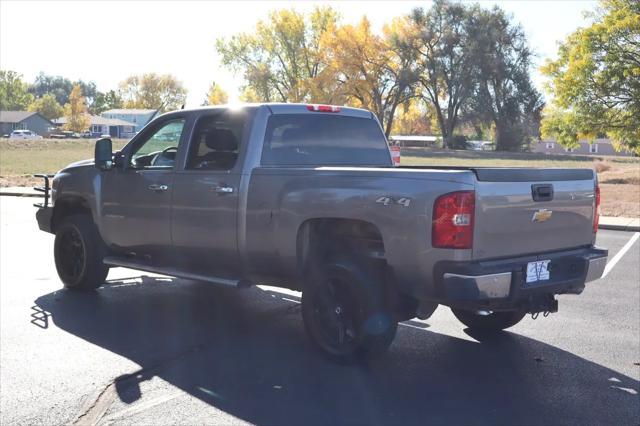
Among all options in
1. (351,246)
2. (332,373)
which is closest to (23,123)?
(351,246)

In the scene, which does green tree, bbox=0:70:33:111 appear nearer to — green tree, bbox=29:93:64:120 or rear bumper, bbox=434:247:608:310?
green tree, bbox=29:93:64:120

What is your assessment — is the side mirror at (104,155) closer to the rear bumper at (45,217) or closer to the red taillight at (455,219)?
the rear bumper at (45,217)

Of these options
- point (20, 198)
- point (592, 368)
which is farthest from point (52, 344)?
point (20, 198)

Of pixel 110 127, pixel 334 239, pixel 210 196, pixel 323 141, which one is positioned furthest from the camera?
pixel 110 127

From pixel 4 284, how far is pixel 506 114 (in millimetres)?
72886

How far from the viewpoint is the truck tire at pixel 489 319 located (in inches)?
253

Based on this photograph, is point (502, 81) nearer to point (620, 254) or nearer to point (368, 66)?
point (368, 66)

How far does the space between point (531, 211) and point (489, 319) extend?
1.60 m

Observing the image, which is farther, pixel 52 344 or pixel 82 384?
pixel 52 344

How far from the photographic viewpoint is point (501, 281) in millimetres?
5027

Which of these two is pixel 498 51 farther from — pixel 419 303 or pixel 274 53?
pixel 419 303

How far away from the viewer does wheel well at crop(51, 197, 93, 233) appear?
8.12 meters

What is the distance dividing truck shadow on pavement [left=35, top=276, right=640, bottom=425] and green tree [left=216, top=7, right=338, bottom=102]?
6554 cm

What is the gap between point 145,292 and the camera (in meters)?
8.36
